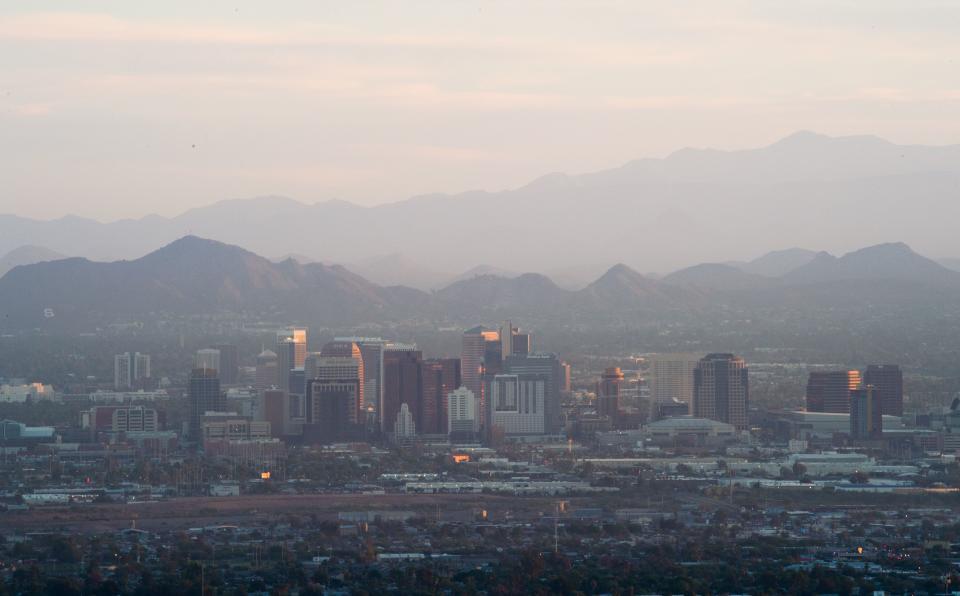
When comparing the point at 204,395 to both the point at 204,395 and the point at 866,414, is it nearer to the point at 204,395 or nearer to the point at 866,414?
the point at 204,395

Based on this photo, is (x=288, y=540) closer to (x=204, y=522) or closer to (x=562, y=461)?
(x=204, y=522)

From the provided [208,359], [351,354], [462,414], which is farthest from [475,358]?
[208,359]

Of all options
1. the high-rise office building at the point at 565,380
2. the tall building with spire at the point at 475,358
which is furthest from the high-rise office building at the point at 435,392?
the high-rise office building at the point at 565,380

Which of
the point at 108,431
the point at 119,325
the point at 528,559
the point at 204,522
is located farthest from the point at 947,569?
the point at 119,325

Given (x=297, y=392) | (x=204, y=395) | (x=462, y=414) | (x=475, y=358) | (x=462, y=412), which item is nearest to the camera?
(x=204, y=395)

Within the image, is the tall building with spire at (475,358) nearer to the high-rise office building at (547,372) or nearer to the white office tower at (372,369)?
the high-rise office building at (547,372)
